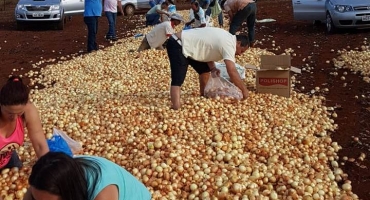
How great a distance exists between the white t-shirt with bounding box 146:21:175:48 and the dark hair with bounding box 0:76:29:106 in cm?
588

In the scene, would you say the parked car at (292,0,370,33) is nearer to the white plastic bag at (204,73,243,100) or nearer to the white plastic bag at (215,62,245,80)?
the white plastic bag at (215,62,245,80)

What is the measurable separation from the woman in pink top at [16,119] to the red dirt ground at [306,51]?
3242 millimetres

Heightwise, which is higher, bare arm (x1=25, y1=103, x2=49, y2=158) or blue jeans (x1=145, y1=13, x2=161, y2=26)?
blue jeans (x1=145, y1=13, x2=161, y2=26)

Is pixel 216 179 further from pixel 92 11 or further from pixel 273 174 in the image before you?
pixel 92 11

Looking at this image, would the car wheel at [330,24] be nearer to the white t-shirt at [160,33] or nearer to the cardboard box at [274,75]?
the white t-shirt at [160,33]

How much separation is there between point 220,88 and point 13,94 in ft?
13.3

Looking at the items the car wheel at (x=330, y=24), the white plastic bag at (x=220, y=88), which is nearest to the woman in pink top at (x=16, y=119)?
the white plastic bag at (x=220, y=88)

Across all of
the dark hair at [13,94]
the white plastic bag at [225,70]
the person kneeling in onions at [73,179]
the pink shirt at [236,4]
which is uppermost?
the pink shirt at [236,4]

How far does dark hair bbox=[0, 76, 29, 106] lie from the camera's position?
3.94 meters

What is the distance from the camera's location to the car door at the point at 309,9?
14742mm

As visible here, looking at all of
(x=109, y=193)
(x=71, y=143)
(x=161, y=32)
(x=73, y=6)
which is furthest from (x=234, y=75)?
(x=73, y=6)

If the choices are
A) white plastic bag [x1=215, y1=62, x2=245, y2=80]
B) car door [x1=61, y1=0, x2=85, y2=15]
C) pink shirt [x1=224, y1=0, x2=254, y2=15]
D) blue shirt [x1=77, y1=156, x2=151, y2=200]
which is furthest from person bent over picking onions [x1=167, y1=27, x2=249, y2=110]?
car door [x1=61, y1=0, x2=85, y2=15]

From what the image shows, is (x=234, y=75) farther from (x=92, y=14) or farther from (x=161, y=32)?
(x=92, y=14)

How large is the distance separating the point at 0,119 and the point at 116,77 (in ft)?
19.3
